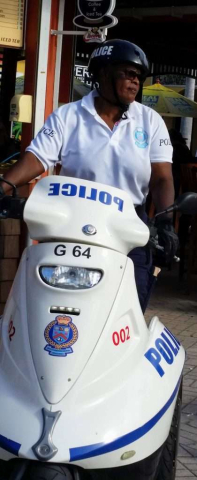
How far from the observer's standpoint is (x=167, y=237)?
10.6ft

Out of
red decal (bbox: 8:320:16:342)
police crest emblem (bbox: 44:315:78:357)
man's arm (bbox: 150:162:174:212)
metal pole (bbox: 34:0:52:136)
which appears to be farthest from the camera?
metal pole (bbox: 34:0:52:136)

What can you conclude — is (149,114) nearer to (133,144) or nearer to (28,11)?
(133,144)

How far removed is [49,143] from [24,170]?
0.53 feet

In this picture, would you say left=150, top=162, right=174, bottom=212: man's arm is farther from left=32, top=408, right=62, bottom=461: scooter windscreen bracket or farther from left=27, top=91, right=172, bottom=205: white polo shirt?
left=32, top=408, right=62, bottom=461: scooter windscreen bracket

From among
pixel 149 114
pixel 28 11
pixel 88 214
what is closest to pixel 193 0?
pixel 28 11

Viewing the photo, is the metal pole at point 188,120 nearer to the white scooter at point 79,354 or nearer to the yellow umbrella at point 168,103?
the yellow umbrella at point 168,103

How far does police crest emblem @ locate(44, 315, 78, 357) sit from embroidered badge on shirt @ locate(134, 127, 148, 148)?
1.15 meters

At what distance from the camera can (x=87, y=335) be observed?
9.10ft

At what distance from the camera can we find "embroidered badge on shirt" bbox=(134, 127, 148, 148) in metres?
3.65

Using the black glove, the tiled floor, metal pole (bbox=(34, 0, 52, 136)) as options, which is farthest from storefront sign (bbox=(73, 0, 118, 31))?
the black glove

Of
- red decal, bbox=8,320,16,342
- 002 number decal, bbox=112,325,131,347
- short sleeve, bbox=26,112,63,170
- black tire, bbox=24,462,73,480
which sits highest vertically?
short sleeve, bbox=26,112,63,170

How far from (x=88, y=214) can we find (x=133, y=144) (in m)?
0.78

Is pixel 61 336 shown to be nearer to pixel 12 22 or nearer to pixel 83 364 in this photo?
pixel 83 364

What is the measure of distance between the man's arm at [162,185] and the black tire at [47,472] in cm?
148
